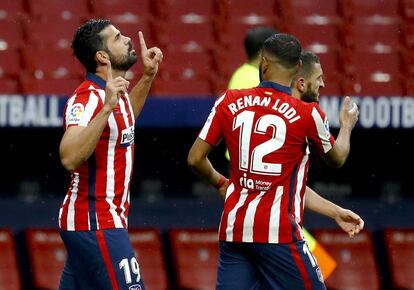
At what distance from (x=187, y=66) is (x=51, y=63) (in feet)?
3.51

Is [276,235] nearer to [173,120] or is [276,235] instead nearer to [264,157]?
[264,157]

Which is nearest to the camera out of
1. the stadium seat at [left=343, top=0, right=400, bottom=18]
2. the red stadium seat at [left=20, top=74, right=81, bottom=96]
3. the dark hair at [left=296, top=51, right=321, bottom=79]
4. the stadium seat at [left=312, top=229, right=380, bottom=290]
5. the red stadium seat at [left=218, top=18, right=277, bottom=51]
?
the dark hair at [left=296, top=51, right=321, bottom=79]

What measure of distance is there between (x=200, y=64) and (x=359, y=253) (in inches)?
76.7

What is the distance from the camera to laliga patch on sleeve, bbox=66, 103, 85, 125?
4.98 metres

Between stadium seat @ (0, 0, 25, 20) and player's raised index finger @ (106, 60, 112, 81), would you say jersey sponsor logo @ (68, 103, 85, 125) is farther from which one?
stadium seat @ (0, 0, 25, 20)

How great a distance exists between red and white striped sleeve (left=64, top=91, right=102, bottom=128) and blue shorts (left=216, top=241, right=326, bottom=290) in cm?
85

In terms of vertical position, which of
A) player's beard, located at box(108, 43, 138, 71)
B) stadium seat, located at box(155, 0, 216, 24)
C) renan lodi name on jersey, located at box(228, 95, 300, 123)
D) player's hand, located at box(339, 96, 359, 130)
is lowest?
player's hand, located at box(339, 96, 359, 130)

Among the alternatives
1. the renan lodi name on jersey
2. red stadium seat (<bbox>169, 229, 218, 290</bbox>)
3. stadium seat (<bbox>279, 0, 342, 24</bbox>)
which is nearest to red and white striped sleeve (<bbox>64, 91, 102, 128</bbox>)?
the renan lodi name on jersey

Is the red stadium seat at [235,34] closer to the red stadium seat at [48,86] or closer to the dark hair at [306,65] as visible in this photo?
the red stadium seat at [48,86]

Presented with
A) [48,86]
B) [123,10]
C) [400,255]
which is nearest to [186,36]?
[123,10]

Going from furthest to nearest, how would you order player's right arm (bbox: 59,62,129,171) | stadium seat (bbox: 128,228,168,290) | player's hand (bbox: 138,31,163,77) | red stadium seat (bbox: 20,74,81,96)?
stadium seat (bbox: 128,228,168,290), red stadium seat (bbox: 20,74,81,96), player's hand (bbox: 138,31,163,77), player's right arm (bbox: 59,62,129,171)

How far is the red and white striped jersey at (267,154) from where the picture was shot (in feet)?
16.7

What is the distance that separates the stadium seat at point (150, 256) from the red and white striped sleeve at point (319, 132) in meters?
3.96

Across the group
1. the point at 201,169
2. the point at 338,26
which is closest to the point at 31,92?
the point at 338,26
